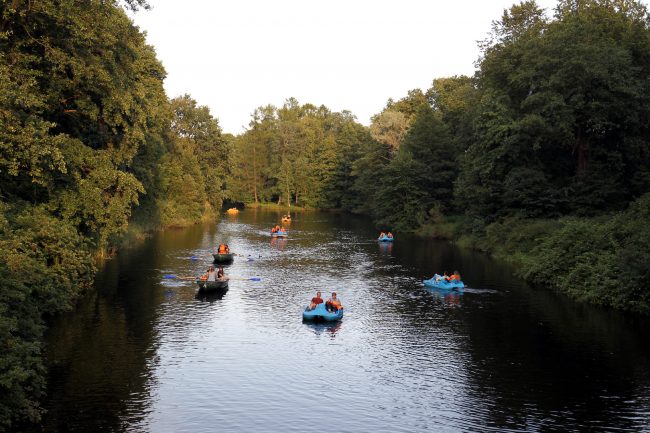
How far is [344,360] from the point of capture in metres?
24.9

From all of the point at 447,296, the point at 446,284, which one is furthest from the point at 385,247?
the point at 447,296

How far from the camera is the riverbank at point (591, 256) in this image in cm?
Answer: 3250

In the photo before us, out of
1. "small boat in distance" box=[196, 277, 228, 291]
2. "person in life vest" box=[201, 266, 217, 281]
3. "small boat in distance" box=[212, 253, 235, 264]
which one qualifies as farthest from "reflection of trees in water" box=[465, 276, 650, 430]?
"small boat in distance" box=[212, 253, 235, 264]

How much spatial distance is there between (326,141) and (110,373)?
116m

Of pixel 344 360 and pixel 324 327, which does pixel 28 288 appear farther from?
pixel 324 327

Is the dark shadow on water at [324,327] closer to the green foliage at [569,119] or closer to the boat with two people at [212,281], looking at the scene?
the boat with two people at [212,281]

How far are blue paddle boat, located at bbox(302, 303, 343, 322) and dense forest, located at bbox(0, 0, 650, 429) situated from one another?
10482mm

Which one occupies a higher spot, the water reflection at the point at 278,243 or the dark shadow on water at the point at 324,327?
the water reflection at the point at 278,243

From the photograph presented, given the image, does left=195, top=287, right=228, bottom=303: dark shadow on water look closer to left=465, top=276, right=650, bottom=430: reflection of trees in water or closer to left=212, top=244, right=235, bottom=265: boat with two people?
left=212, top=244, right=235, bottom=265: boat with two people

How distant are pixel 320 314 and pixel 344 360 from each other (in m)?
5.92

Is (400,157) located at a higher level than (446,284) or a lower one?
higher

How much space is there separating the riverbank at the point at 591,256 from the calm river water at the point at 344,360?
4.23ft

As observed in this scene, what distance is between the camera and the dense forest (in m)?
25.5

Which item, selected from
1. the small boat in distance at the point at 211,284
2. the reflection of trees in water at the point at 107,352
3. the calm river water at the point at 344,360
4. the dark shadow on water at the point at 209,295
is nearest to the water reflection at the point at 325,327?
the calm river water at the point at 344,360
